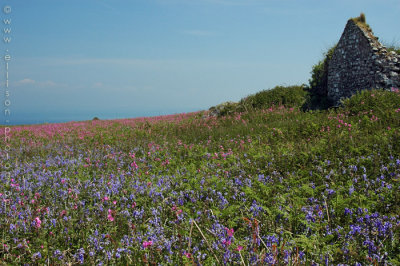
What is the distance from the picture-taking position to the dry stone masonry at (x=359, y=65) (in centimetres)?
1292

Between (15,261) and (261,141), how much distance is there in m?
7.13

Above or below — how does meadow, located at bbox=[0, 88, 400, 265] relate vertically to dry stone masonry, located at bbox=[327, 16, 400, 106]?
below

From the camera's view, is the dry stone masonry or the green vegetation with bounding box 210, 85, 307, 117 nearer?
the dry stone masonry

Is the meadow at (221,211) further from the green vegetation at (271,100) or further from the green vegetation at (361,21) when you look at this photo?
the green vegetation at (271,100)

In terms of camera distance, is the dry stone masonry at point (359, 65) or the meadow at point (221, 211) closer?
the meadow at point (221, 211)

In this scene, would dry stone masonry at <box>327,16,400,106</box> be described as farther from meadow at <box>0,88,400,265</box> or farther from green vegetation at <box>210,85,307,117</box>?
meadow at <box>0,88,400,265</box>

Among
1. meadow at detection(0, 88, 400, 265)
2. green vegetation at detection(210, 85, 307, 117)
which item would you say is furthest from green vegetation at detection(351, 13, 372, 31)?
meadow at detection(0, 88, 400, 265)

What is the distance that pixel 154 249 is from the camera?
3.05m

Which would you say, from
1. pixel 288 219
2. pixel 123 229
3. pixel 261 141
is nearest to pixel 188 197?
pixel 123 229

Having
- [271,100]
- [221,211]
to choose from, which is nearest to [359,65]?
[271,100]

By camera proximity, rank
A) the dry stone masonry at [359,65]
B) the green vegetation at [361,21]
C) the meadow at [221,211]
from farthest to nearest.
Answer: the green vegetation at [361,21] < the dry stone masonry at [359,65] < the meadow at [221,211]

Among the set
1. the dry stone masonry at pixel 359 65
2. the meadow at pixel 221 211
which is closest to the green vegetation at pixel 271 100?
the dry stone masonry at pixel 359 65

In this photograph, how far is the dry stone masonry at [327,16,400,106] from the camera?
12922 millimetres

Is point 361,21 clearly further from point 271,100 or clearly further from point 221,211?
point 221,211
